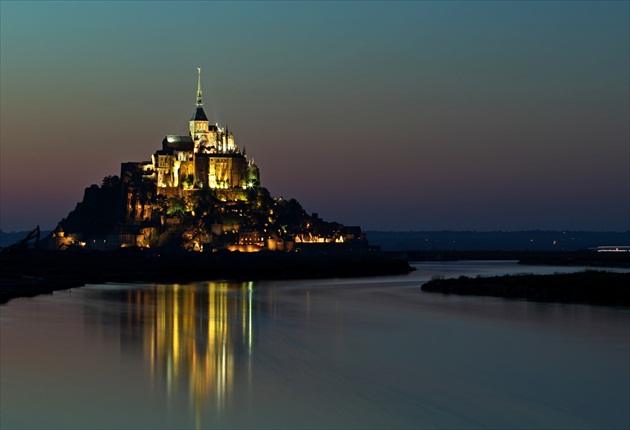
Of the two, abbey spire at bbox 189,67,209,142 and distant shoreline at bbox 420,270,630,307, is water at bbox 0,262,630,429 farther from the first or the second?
abbey spire at bbox 189,67,209,142

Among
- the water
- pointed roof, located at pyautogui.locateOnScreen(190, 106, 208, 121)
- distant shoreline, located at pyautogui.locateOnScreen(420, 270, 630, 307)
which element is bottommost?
the water

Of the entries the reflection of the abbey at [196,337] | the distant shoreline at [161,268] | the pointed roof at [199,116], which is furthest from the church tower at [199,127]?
the reflection of the abbey at [196,337]

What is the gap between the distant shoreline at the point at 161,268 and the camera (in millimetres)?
70363

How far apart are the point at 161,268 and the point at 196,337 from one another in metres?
52.2

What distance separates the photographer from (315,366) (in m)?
26.9

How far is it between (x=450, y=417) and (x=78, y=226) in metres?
126

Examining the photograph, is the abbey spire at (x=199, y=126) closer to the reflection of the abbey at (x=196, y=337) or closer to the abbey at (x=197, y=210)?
the abbey at (x=197, y=210)

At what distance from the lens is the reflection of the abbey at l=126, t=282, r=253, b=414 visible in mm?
23688

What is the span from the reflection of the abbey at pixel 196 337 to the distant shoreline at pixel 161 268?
10.4 m

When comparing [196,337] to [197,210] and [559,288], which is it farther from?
[197,210]

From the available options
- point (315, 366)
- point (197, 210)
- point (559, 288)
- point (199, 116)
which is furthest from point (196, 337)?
point (199, 116)

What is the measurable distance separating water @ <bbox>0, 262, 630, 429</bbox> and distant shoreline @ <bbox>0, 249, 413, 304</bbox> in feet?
71.4

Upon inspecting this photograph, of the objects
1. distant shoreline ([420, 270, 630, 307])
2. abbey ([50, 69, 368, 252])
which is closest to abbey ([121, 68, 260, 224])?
abbey ([50, 69, 368, 252])

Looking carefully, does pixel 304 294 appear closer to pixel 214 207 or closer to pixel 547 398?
pixel 547 398
